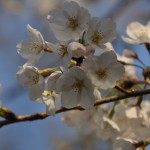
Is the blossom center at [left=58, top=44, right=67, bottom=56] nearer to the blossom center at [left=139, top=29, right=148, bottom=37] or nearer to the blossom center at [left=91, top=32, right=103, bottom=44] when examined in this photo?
the blossom center at [left=91, top=32, right=103, bottom=44]

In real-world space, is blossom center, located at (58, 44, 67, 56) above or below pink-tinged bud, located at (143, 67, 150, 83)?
above

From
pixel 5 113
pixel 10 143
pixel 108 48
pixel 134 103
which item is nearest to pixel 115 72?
pixel 108 48

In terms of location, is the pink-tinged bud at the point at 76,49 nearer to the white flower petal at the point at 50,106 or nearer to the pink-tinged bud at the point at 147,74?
the white flower petal at the point at 50,106

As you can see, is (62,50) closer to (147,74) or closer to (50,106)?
(50,106)

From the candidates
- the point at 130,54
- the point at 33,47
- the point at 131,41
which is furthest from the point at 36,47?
the point at 130,54

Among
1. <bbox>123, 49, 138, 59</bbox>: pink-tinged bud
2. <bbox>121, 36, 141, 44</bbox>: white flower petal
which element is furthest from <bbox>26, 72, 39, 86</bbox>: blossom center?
<bbox>123, 49, 138, 59</bbox>: pink-tinged bud

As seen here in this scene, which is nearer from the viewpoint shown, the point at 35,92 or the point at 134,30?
the point at 35,92

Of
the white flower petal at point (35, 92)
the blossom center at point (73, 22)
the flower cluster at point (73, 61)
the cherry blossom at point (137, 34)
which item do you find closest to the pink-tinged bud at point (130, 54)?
the cherry blossom at point (137, 34)

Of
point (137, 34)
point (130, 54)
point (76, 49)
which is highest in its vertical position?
point (76, 49)
